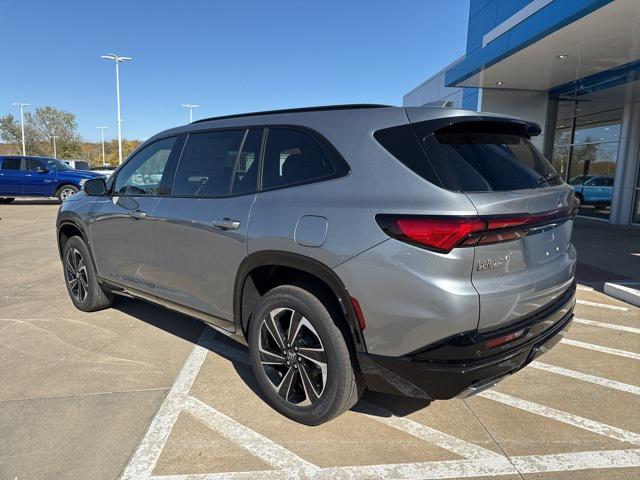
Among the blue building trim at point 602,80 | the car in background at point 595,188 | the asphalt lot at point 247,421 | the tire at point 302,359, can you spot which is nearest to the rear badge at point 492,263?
the tire at point 302,359

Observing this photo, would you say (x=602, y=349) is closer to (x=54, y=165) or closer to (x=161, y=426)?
(x=161, y=426)

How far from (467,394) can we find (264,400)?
1.46 meters

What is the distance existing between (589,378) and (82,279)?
15.9ft

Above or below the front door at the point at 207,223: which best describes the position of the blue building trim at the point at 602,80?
above

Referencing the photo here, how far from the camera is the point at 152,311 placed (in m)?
5.09

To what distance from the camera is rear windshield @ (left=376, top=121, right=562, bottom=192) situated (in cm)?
230

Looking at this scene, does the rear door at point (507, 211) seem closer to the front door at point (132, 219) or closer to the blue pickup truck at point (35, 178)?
the front door at point (132, 219)

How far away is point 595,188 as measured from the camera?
49.8ft

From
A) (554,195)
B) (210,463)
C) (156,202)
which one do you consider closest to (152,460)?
(210,463)

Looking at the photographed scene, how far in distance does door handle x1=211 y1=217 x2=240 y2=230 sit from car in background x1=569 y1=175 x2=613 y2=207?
14.1m

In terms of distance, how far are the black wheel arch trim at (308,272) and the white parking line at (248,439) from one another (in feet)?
2.39

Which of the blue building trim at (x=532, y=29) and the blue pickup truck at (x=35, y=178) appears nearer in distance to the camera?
the blue building trim at (x=532, y=29)

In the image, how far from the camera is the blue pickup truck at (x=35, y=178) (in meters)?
17.3

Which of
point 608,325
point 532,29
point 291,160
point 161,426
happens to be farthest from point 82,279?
point 532,29
